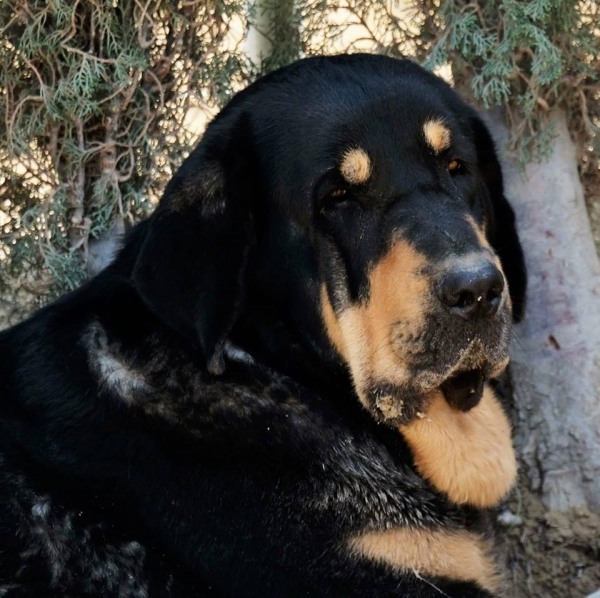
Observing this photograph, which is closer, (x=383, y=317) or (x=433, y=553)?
(x=383, y=317)

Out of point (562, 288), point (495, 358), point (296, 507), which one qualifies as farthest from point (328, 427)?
point (562, 288)

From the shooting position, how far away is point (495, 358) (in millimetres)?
2928

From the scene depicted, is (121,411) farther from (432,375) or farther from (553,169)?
(553,169)

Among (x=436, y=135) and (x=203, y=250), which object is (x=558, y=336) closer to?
(x=436, y=135)

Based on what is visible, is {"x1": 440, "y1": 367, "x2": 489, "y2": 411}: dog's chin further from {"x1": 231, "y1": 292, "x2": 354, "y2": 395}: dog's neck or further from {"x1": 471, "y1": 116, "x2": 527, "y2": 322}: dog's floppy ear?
{"x1": 471, "y1": 116, "x2": 527, "y2": 322}: dog's floppy ear

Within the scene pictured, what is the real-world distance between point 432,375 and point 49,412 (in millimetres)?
1251

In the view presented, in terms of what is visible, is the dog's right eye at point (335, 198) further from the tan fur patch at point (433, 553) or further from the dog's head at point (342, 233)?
the tan fur patch at point (433, 553)

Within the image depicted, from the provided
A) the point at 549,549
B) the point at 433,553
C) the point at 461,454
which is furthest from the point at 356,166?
the point at 549,549

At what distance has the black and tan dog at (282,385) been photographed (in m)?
2.96

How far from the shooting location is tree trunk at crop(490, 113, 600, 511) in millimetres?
4219

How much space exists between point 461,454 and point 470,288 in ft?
2.45

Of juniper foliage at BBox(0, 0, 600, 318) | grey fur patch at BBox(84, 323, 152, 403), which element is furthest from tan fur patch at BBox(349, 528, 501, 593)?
juniper foliage at BBox(0, 0, 600, 318)

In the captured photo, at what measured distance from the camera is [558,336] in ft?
14.1

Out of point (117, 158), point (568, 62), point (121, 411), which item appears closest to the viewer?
point (121, 411)
